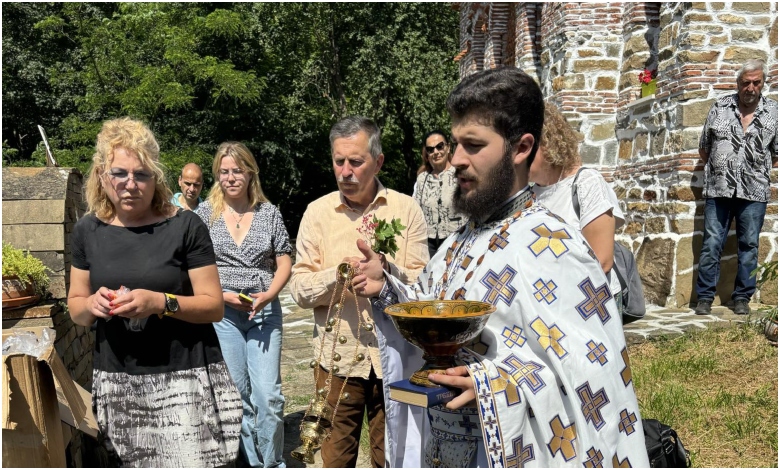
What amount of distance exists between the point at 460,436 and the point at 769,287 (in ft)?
23.9

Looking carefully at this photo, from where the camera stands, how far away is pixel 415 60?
77.3ft

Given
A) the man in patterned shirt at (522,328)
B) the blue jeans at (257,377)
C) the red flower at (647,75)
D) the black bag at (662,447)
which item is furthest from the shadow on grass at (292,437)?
the red flower at (647,75)

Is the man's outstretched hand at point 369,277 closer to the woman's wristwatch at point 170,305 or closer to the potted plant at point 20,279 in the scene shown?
the woman's wristwatch at point 170,305

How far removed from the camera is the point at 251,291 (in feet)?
16.5

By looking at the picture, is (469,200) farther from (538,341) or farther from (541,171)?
(541,171)

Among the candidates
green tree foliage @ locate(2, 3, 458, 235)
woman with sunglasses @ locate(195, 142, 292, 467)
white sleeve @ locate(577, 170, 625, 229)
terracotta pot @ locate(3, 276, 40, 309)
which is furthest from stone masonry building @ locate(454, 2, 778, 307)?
green tree foliage @ locate(2, 3, 458, 235)

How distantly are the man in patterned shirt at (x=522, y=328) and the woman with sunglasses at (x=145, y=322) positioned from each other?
1246 millimetres

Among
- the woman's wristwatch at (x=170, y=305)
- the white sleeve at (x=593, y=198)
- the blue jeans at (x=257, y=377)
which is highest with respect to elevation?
the white sleeve at (x=593, y=198)

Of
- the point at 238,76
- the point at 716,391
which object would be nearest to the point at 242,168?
the point at 716,391

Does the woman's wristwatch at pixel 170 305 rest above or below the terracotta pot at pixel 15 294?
above

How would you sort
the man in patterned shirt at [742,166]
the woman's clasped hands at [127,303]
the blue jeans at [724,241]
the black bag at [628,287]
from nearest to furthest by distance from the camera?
the woman's clasped hands at [127,303] → the black bag at [628,287] → the man in patterned shirt at [742,166] → the blue jeans at [724,241]

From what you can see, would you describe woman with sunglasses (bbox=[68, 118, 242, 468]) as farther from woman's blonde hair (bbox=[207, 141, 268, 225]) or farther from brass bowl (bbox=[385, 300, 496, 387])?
woman's blonde hair (bbox=[207, 141, 268, 225])

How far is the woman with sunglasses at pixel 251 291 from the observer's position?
4914 millimetres

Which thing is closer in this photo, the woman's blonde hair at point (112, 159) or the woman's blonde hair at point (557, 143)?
the woman's blonde hair at point (112, 159)
